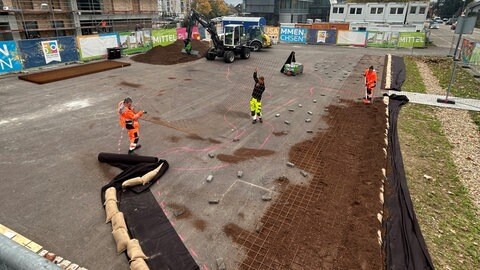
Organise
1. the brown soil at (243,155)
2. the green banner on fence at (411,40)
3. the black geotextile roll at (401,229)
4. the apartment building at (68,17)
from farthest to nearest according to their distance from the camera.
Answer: the green banner on fence at (411,40) < the apartment building at (68,17) < the brown soil at (243,155) < the black geotextile roll at (401,229)

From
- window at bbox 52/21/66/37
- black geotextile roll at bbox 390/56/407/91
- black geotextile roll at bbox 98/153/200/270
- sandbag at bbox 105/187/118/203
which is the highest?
window at bbox 52/21/66/37

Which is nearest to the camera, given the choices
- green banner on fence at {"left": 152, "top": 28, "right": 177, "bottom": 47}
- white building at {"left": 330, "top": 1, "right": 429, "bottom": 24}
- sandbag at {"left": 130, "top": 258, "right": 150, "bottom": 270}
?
sandbag at {"left": 130, "top": 258, "right": 150, "bottom": 270}

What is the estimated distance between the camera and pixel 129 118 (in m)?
8.88

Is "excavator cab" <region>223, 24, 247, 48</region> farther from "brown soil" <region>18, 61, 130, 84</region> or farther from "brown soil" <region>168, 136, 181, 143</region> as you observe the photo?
"brown soil" <region>168, 136, 181, 143</region>

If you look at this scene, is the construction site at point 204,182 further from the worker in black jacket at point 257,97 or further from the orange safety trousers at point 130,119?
the worker in black jacket at point 257,97

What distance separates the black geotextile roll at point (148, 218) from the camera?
5.48m

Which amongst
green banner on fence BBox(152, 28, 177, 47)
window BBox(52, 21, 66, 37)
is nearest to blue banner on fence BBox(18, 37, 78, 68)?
green banner on fence BBox(152, 28, 177, 47)

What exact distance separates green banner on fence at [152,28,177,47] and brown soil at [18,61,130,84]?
7239 millimetres

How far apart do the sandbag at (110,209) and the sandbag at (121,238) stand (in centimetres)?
56

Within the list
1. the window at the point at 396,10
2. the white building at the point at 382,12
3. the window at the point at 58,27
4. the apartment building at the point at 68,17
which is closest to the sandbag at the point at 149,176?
the apartment building at the point at 68,17

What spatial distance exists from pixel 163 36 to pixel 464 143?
1096 inches

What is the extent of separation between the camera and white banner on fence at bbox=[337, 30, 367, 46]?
3706cm

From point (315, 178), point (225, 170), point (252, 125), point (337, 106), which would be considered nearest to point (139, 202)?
point (225, 170)

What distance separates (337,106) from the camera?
46.1ft
